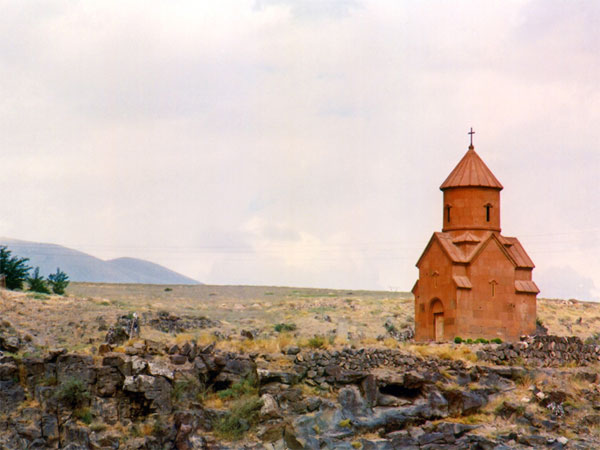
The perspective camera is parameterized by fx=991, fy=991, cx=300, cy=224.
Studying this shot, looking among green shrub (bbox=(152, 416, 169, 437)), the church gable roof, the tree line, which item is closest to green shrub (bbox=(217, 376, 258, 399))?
green shrub (bbox=(152, 416, 169, 437))

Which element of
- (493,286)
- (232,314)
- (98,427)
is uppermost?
(493,286)

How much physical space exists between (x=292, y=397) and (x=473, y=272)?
10.1 m

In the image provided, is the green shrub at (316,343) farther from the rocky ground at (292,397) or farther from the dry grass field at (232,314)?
the dry grass field at (232,314)

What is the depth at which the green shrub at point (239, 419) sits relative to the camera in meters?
28.1

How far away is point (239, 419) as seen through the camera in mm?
28281

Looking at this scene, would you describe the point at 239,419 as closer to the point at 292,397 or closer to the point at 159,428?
the point at 292,397

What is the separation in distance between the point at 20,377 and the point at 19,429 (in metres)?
1.98

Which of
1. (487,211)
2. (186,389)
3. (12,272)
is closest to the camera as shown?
(186,389)

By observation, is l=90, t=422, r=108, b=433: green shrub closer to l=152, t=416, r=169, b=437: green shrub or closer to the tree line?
l=152, t=416, r=169, b=437: green shrub

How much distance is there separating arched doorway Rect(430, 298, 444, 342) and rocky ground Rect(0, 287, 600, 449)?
154 inches

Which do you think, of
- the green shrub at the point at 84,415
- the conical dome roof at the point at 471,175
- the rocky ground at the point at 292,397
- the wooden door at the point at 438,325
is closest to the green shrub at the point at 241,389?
the rocky ground at the point at 292,397

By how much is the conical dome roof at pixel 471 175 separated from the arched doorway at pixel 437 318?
4.40 meters

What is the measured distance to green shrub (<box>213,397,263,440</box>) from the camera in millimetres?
28078

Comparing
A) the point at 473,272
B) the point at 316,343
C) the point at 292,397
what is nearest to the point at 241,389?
the point at 292,397
